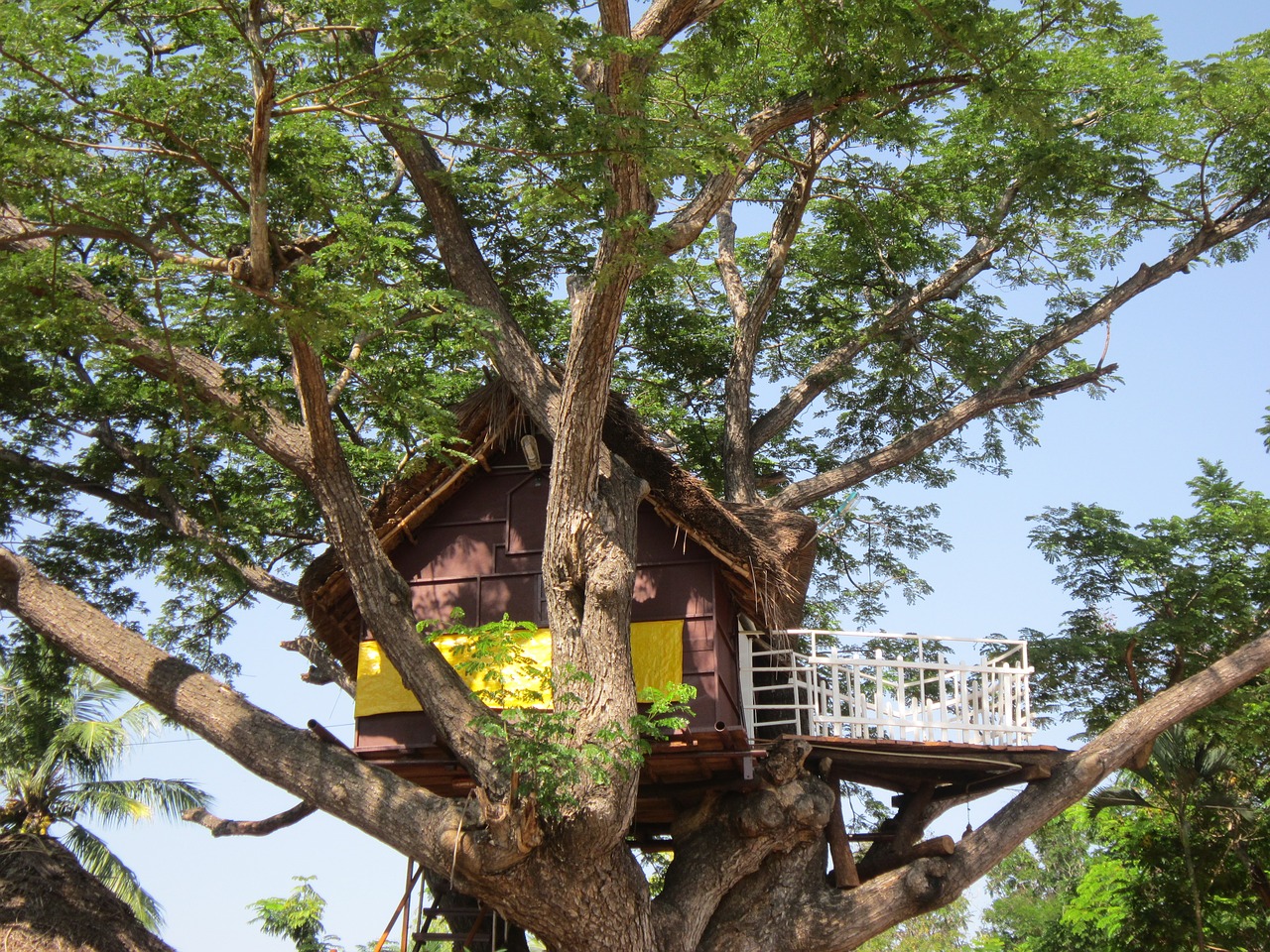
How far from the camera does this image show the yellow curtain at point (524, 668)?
10.7m

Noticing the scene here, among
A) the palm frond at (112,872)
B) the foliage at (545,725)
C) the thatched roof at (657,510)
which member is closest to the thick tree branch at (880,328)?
the thatched roof at (657,510)

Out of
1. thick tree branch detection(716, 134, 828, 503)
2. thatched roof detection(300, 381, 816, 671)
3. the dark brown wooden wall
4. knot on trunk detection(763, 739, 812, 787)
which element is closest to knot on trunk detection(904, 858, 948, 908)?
knot on trunk detection(763, 739, 812, 787)

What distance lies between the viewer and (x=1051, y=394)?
14422mm

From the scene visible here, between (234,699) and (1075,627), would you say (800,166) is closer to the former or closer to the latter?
(1075,627)

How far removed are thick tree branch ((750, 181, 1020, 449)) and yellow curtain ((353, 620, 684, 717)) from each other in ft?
12.5

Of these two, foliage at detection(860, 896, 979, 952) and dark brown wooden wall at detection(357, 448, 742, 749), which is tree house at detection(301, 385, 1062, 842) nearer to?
dark brown wooden wall at detection(357, 448, 742, 749)

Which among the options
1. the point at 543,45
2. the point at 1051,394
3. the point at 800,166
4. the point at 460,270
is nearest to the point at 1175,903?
the point at 1051,394

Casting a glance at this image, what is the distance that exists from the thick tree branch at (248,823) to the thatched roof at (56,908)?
1191 millimetres

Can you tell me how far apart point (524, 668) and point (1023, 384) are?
7376 mm

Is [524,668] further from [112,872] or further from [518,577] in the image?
[112,872]

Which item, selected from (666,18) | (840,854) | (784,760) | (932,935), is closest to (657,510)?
(784,760)

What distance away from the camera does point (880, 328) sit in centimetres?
1452

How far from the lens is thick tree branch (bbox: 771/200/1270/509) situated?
45.0 ft

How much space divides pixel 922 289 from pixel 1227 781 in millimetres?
6974
